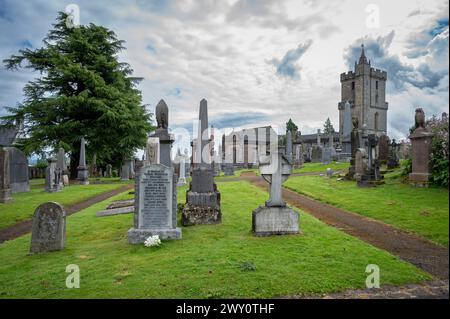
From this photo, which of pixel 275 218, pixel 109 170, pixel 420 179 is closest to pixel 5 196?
pixel 275 218

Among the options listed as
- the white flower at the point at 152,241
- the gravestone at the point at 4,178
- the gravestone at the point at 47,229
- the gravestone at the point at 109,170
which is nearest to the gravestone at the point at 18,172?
the gravestone at the point at 4,178

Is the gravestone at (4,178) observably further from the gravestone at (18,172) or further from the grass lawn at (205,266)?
the grass lawn at (205,266)

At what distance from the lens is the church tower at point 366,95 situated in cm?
6800

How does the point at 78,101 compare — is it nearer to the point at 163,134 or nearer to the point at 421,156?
the point at 163,134

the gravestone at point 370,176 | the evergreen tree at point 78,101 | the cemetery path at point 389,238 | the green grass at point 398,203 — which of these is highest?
the evergreen tree at point 78,101

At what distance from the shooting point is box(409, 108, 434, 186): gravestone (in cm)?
1357

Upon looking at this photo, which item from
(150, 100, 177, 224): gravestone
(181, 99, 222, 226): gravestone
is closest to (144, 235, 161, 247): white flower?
(181, 99, 222, 226): gravestone

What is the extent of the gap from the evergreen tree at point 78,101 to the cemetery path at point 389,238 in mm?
22825

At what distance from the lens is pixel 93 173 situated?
113ft

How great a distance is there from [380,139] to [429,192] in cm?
1383

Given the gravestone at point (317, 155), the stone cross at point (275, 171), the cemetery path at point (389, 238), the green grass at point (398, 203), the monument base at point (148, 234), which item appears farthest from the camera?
the gravestone at point (317, 155)

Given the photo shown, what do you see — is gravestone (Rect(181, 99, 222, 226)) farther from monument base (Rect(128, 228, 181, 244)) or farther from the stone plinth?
the stone plinth
